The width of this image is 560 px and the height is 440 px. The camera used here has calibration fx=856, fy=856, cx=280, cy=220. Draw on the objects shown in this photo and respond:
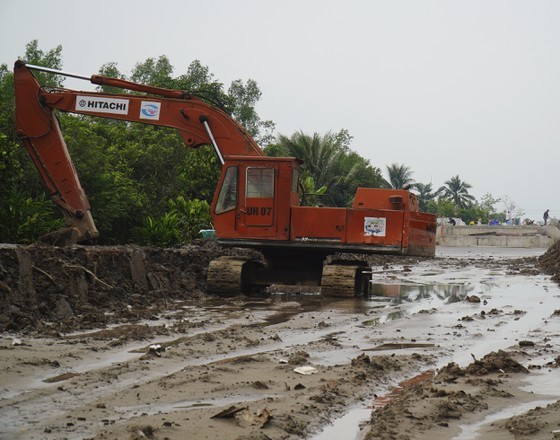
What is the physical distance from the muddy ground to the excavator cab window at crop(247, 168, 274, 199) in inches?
88.6

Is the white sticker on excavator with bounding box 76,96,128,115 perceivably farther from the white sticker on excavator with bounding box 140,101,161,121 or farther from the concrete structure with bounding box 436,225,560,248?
the concrete structure with bounding box 436,225,560,248

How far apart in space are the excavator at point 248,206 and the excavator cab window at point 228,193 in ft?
0.07

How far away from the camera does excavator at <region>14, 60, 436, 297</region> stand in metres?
18.2

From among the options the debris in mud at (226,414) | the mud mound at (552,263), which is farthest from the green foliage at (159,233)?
the debris in mud at (226,414)

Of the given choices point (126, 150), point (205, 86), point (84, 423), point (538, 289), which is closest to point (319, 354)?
point (84, 423)

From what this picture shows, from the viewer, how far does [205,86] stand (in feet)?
185

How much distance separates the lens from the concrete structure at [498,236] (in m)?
61.8

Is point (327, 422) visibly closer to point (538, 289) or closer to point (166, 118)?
point (166, 118)

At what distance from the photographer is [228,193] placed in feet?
60.1

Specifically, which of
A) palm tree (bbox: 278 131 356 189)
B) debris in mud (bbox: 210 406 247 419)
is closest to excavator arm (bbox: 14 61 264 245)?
debris in mud (bbox: 210 406 247 419)

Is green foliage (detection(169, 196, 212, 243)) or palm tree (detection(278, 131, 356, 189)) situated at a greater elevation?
palm tree (detection(278, 131, 356, 189))

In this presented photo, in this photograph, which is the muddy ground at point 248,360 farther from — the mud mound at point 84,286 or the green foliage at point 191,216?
the green foliage at point 191,216

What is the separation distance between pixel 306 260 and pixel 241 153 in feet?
9.42

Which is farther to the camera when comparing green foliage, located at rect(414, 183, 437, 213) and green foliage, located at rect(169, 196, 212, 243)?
green foliage, located at rect(414, 183, 437, 213)
